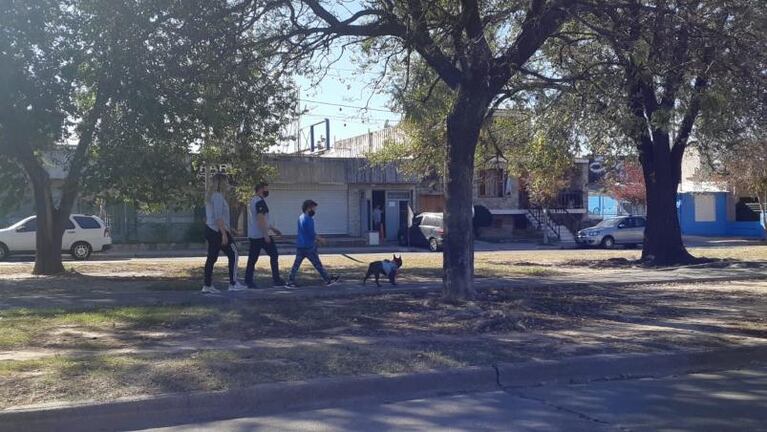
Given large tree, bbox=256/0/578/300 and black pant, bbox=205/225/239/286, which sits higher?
large tree, bbox=256/0/578/300

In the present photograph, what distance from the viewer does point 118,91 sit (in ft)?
40.0

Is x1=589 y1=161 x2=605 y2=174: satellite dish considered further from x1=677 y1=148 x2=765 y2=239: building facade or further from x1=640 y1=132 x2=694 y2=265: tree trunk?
x1=677 y1=148 x2=765 y2=239: building facade

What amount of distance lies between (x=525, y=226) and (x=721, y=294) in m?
29.3

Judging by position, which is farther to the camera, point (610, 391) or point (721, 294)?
point (721, 294)

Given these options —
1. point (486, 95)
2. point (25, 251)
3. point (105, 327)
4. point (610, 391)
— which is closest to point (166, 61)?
point (105, 327)

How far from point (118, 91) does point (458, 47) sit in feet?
16.7

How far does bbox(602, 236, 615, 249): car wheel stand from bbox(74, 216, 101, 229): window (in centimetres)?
2151

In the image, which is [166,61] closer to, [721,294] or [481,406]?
[481,406]

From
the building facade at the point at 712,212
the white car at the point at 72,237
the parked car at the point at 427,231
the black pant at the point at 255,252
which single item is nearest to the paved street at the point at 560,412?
the black pant at the point at 255,252

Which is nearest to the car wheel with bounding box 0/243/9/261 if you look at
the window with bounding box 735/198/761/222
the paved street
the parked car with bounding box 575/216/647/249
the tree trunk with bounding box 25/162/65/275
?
the tree trunk with bounding box 25/162/65/275

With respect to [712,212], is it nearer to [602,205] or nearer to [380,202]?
[602,205]

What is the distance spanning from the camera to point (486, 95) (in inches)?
468

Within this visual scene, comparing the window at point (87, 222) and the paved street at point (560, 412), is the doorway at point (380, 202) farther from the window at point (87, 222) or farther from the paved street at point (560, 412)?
the paved street at point (560, 412)

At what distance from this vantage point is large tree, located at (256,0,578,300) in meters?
11.7
